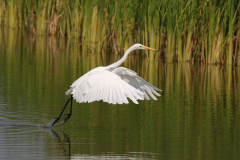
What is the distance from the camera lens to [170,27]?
49.3 ft

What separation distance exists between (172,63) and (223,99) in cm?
536

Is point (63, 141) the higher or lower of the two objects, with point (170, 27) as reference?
lower

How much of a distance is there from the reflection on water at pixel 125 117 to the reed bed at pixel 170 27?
55cm

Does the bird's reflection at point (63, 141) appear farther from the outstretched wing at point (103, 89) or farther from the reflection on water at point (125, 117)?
the outstretched wing at point (103, 89)

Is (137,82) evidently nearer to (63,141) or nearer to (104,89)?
(104,89)

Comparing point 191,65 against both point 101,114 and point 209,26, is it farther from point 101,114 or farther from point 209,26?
point 101,114

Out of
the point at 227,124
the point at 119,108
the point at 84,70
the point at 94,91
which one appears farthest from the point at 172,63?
the point at 94,91

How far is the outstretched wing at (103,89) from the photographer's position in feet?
22.6

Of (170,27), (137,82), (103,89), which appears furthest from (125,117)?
(170,27)

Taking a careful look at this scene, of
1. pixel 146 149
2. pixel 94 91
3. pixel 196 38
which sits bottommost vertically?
pixel 146 149

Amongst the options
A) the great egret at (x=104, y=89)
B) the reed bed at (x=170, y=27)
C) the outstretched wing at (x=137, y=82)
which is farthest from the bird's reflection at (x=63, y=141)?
the reed bed at (x=170, y=27)

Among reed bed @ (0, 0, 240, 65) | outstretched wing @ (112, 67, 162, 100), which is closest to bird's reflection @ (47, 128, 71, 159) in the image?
outstretched wing @ (112, 67, 162, 100)

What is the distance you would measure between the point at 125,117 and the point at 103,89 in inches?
59.3

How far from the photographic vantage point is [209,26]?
47.3 ft
